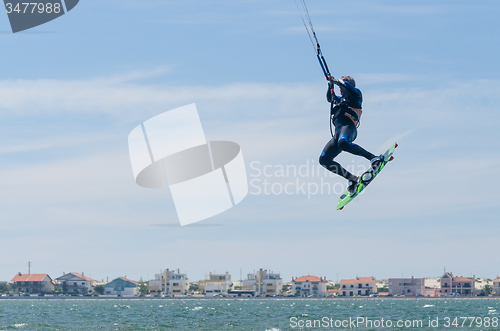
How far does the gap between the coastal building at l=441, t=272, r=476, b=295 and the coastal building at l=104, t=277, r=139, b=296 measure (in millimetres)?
80558

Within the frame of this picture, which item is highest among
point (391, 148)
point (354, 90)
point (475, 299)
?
point (354, 90)

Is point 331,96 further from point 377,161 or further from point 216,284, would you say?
point 216,284

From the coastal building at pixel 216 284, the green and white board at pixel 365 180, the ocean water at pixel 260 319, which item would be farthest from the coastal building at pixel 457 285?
the green and white board at pixel 365 180

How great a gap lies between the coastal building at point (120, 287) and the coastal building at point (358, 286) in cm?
5274

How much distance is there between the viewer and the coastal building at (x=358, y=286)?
158m

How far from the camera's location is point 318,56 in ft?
40.7

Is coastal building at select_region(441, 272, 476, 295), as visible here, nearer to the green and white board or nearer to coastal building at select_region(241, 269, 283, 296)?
coastal building at select_region(241, 269, 283, 296)

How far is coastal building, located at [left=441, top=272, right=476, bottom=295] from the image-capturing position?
166625mm

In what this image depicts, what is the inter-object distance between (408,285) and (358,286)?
1348cm

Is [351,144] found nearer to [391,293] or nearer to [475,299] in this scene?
[391,293]

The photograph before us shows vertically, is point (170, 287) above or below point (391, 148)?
below

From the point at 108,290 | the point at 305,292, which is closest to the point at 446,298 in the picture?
the point at 305,292

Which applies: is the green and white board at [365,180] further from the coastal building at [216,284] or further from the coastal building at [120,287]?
the coastal building at [120,287]

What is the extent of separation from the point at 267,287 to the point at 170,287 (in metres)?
23.8
